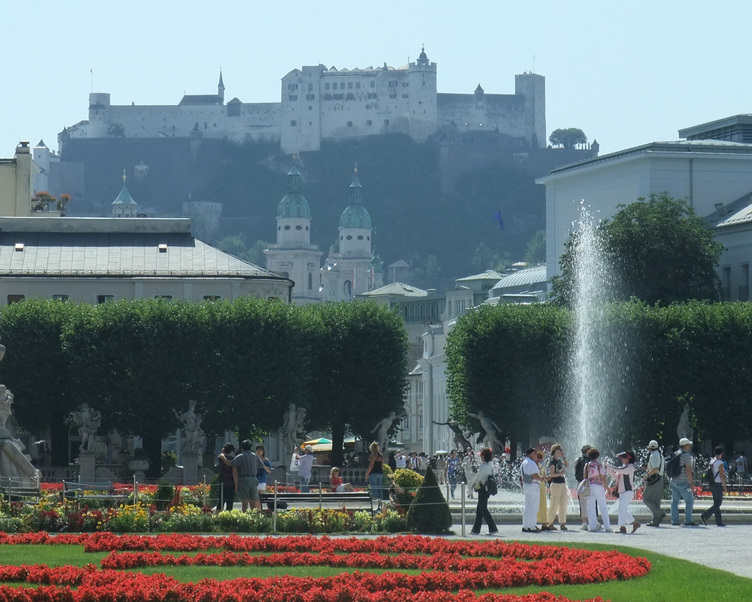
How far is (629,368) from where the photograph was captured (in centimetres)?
5675

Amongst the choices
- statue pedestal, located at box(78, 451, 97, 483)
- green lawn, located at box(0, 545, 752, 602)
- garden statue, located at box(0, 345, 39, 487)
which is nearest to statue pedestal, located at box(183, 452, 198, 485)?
statue pedestal, located at box(78, 451, 97, 483)

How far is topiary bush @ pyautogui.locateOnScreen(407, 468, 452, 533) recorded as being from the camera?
1124 inches

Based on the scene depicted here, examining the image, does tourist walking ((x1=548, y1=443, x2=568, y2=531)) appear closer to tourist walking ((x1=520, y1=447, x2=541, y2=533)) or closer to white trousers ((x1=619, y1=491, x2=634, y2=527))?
tourist walking ((x1=520, y1=447, x2=541, y2=533))

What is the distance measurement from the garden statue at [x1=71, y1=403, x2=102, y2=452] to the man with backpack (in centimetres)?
2966

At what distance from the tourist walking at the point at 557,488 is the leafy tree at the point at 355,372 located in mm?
31536

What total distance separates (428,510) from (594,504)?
3.16 meters

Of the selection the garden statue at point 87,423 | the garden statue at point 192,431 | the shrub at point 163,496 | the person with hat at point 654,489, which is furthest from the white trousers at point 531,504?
the garden statue at point 87,423

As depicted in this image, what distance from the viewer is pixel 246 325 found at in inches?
2318

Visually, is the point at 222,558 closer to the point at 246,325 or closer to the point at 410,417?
the point at 246,325

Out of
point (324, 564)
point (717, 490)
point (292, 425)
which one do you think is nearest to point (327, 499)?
point (717, 490)

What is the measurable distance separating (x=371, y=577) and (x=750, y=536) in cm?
1097

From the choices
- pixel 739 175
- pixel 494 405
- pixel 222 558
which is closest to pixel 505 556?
pixel 222 558

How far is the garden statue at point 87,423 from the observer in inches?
2270

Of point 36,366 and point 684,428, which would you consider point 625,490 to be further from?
point 36,366
